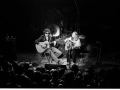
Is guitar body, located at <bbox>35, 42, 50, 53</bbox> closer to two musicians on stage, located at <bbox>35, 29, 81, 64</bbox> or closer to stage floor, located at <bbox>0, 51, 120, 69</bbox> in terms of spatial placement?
two musicians on stage, located at <bbox>35, 29, 81, 64</bbox>

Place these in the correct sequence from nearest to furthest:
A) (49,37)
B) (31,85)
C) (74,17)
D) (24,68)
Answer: (31,85) < (24,68) < (49,37) < (74,17)

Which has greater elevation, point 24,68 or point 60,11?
point 60,11

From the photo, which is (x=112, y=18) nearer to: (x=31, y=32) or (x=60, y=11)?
(x=60, y=11)

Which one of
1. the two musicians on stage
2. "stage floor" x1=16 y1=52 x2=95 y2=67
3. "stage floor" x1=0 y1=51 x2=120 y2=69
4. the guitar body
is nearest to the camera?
the two musicians on stage

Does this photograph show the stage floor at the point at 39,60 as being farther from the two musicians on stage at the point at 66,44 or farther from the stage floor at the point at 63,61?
the two musicians on stage at the point at 66,44

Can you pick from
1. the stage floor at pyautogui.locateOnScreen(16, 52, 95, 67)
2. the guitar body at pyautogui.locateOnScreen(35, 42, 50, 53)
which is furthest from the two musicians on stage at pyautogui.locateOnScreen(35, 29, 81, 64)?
the stage floor at pyautogui.locateOnScreen(16, 52, 95, 67)

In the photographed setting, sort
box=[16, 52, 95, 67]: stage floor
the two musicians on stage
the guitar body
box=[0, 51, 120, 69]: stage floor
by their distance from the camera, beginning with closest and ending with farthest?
the two musicians on stage < box=[0, 51, 120, 69]: stage floor < the guitar body < box=[16, 52, 95, 67]: stage floor

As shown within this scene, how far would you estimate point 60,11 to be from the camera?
516 inches

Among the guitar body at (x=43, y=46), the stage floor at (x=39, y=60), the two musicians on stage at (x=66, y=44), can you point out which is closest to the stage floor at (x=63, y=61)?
the stage floor at (x=39, y=60)

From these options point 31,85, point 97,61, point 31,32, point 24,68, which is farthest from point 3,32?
point 31,85

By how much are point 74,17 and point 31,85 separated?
8432mm

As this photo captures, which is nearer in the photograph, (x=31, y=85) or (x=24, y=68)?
(x=31, y=85)

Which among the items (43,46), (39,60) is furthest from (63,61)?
(43,46)

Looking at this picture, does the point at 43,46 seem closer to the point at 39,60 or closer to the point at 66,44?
the point at 39,60
